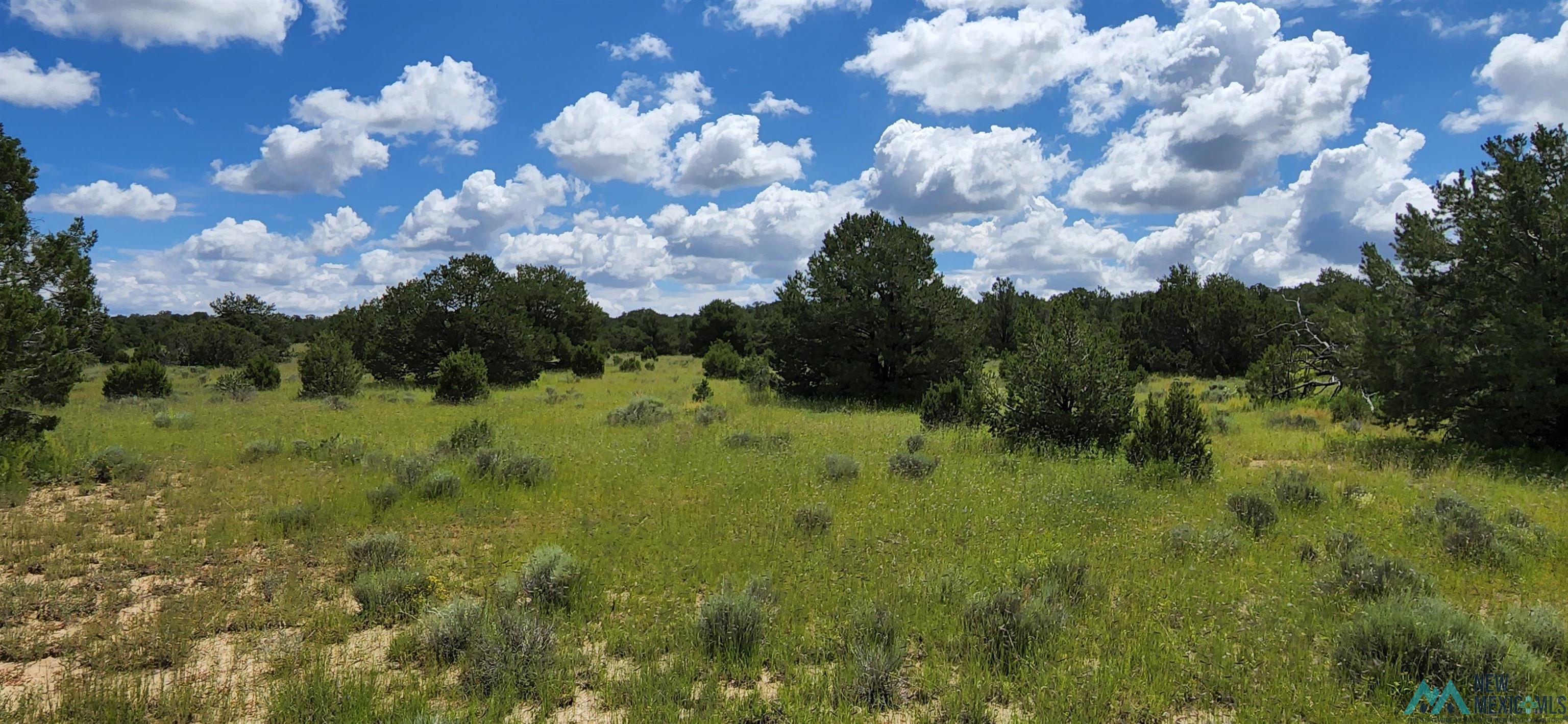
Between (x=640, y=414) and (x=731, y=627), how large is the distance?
42.2ft

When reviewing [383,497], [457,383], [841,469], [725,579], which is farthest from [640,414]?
[725,579]

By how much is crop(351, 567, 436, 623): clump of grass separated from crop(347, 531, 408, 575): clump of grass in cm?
49

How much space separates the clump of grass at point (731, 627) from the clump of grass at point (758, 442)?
754 centimetres

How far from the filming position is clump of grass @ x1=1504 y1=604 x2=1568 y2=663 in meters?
4.84

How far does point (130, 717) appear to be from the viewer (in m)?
4.23

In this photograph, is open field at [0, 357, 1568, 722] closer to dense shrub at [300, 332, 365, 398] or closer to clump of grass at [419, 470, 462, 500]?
clump of grass at [419, 470, 462, 500]

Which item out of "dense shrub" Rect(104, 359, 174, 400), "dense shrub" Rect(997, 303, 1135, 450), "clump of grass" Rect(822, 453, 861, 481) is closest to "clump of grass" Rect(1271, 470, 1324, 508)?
"dense shrub" Rect(997, 303, 1135, 450)

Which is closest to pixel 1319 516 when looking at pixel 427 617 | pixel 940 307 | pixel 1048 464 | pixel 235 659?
pixel 1048 464

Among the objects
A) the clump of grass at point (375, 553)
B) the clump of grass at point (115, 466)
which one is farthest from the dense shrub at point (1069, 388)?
the clump of grass at point (115, 466)

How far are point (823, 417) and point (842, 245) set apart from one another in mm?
9324

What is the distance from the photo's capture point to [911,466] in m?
11.1

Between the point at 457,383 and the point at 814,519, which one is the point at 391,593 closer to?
the point at 814,519

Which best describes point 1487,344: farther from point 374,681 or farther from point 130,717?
point 130,717

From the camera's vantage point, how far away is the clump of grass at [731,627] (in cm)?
522
